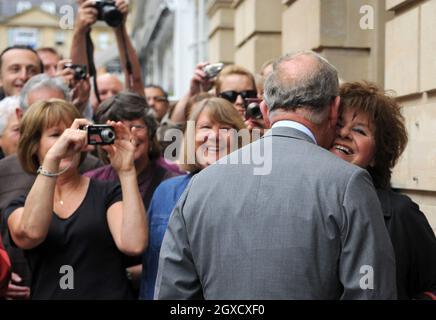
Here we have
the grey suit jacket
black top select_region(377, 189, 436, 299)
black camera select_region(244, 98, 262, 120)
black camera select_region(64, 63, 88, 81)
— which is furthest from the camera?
black camera select_region(64, 63, 88, 81)

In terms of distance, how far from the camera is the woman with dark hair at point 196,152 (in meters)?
3.90

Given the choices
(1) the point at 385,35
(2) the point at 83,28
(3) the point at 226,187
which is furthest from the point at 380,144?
(2) the point at 83,28

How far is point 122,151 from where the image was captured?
387 centimetres

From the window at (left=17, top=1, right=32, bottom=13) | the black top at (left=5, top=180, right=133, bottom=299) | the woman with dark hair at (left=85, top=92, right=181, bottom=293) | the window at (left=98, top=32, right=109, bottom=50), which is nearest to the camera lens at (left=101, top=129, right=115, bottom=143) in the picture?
the black top at (left=5, top=180, right=133, bottom=299)

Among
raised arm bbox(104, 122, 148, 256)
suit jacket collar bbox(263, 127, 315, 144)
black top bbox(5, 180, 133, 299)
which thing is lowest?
black top bbox(5, 180, 133, 299)

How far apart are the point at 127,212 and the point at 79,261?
1.03ft

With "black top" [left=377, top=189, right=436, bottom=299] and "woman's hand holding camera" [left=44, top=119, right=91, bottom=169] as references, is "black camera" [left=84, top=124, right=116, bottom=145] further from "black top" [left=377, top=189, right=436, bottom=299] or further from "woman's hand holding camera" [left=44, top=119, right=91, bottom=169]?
"black top" [left=377, top=189, right=436, bottom=299]

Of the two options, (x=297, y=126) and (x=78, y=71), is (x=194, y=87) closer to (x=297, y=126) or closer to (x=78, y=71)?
(x=78, y=71)

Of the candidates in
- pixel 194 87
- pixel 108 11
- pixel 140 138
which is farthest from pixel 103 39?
pixel 140 138

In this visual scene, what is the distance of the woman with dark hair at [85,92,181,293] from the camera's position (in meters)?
4.43

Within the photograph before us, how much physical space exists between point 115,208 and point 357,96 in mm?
1316

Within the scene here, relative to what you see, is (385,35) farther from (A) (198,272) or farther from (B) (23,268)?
(A) (198,272)

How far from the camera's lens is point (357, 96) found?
315 centimetres

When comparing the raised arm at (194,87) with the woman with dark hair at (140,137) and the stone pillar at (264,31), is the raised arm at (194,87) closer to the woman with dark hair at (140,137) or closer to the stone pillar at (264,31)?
the woman with dark hair at (140,137)
